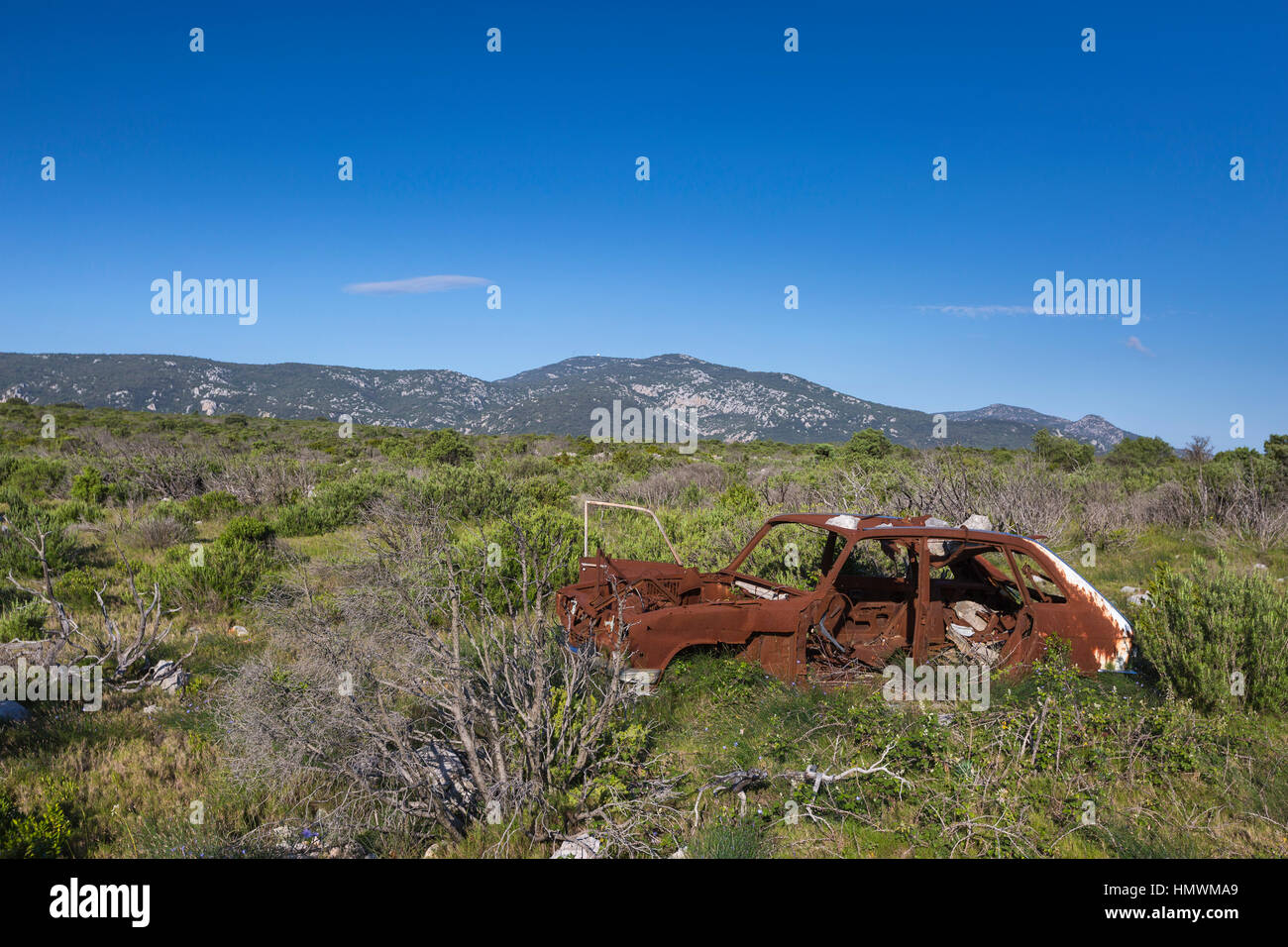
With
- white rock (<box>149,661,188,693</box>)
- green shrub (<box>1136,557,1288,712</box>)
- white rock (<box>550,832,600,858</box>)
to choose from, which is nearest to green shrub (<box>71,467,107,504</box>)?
white rock (<box>149,661,188,693</box>)

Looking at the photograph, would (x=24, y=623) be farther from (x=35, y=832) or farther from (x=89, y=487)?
(x=89, y=487)

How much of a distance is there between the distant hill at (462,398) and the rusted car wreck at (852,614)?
210 ft

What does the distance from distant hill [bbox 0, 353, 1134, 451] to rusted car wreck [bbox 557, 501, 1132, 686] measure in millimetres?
63986

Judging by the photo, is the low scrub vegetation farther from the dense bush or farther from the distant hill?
the distant hill

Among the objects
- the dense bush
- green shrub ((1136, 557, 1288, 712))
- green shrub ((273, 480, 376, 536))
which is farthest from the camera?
green shrub ((273, 480, 376, 536))

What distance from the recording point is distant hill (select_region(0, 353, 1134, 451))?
77.9 m

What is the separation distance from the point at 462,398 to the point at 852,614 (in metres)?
96.9

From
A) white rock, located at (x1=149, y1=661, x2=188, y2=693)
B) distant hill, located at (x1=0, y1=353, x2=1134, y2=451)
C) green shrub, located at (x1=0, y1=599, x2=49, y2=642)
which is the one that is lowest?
white rock, located at (x1=149, y1=661, x2=188, y2=693)

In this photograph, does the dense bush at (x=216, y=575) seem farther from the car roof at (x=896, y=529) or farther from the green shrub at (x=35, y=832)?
the car roof at (x=896, y=529)

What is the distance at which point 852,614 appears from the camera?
6.20m

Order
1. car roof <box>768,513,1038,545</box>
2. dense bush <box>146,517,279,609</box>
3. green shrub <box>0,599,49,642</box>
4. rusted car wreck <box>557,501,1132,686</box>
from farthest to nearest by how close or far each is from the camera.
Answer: dense bush <box>146,517,279,609</box> < green shrub <box>0,599,49,642</box> < car roof <box>768,513,1038,545</box> < rusted car wreck <box>557,501,1132,686</box>

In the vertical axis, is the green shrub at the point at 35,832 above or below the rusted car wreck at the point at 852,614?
below

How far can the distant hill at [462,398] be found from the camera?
77.9 metres

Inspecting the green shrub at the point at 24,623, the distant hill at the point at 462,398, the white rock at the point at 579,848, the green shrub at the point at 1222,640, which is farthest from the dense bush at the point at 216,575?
the distant hill at the point at 462,398
